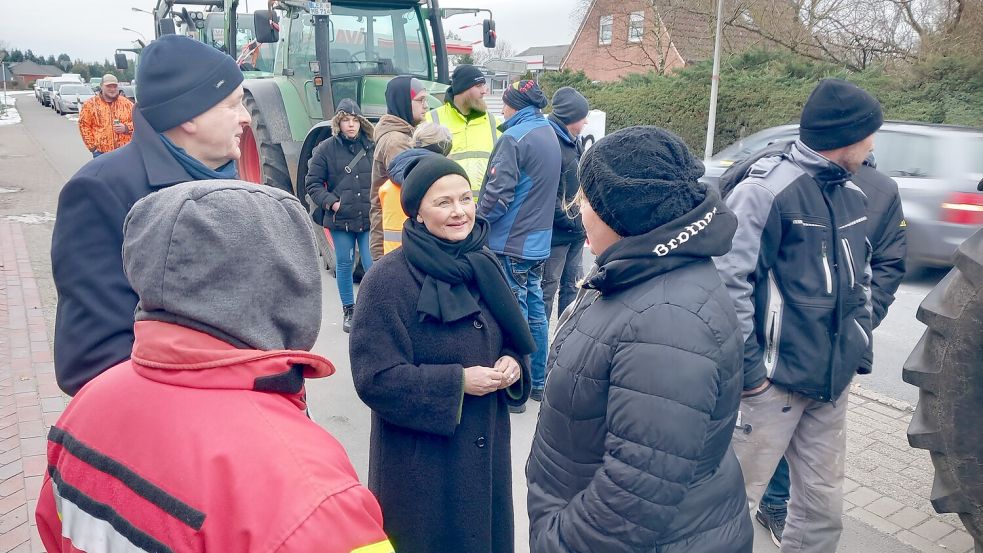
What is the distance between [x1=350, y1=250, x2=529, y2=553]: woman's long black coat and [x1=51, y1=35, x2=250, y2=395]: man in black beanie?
2.29ft

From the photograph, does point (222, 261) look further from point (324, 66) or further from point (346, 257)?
point (324, 66)

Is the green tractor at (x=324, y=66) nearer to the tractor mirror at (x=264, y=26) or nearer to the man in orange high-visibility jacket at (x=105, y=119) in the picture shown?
the tractor mirror at (x=264, y=26)

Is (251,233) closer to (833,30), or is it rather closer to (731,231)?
(731,231)

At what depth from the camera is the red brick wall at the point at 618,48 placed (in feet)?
85.1

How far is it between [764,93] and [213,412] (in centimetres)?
1651

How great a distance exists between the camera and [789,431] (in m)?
2.67

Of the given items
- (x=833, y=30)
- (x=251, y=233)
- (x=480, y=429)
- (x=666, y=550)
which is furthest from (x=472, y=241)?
(x=833, y=30)

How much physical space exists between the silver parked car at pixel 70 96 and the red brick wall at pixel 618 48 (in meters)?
24.1

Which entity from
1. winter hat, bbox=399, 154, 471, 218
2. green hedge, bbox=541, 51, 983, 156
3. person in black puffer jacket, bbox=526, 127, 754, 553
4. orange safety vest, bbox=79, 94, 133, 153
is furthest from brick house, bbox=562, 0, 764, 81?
person in black puffer jacket, bbox=526, 127, 754, 553

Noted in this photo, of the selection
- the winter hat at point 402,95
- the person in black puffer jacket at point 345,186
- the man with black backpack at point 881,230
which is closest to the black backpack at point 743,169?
the man with black backpack at point 881,230

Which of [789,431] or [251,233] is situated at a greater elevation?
[251,233]

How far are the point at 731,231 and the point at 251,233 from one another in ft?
3.76

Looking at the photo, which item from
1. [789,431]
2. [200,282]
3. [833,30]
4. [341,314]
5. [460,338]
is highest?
[833,30]

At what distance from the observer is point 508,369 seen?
97.4 inches
